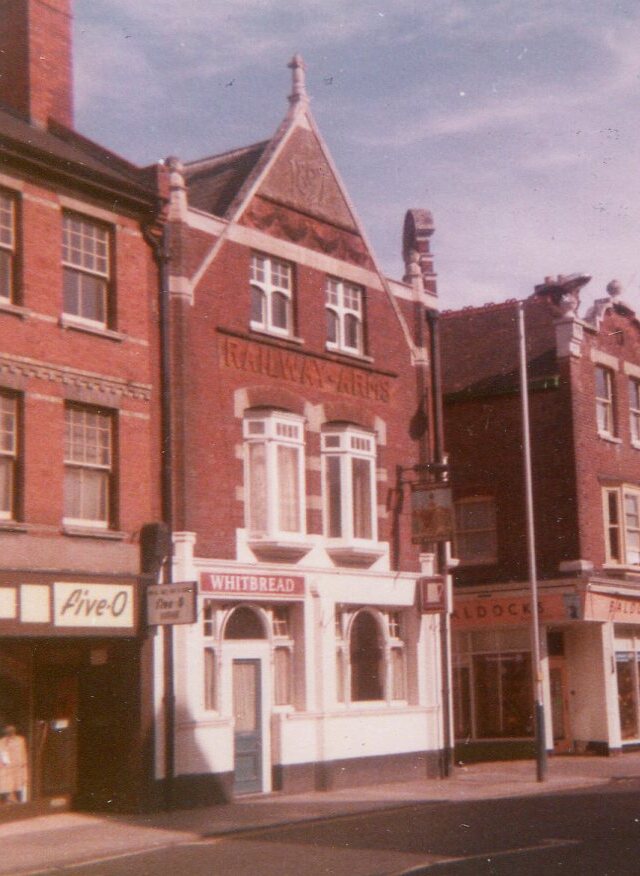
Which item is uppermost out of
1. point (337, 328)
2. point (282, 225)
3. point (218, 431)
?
point (282, 225)

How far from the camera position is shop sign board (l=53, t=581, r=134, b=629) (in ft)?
65.4

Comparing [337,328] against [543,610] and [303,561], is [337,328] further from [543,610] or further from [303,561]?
[543,610]

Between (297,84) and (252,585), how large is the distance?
33.5 feet

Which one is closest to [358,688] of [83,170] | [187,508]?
[187,508]

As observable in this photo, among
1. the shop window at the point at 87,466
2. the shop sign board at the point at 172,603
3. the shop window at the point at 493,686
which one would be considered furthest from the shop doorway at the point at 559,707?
the shop window at the point at 87,466

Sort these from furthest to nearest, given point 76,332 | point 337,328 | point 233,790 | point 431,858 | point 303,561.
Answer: point 337,328
point 303,561
point 233,790
point 76,332
point 431,858

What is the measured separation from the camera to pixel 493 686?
3428 centimetres

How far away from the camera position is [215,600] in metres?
22.9

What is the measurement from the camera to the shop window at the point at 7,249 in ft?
66.3

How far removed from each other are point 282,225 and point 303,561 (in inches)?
253

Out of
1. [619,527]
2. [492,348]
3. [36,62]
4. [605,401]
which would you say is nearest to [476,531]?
[619,527]

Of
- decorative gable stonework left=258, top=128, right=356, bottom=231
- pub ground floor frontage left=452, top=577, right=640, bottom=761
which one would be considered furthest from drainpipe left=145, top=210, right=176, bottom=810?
pub ground floor frontage left=452, top=577, right=640, bottom=761

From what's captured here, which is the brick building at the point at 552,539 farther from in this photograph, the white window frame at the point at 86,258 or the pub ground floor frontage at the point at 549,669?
the white window frame at the point at 86,258

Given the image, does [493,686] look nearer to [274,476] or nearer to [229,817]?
[274,476]
